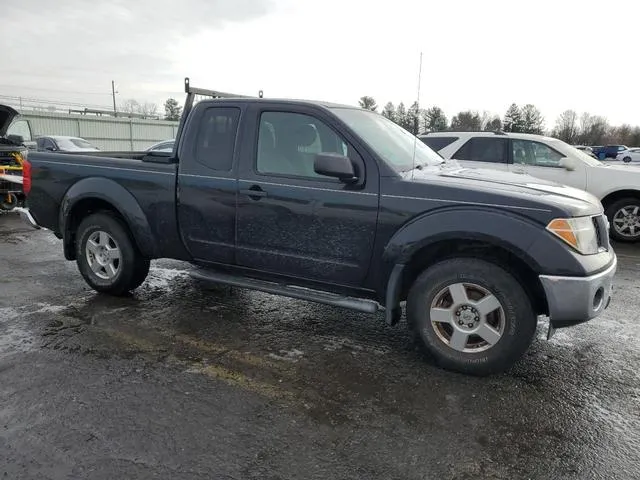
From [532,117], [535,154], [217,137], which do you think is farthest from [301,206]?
[532,117]

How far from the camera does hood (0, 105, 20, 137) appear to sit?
10.7 meters

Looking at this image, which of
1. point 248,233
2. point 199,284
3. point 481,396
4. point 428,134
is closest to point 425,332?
point 481,396

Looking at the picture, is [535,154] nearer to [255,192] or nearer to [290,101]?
[290,101]

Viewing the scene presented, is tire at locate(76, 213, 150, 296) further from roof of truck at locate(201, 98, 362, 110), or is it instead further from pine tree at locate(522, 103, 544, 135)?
pine tree at locate(522, 103, 544, 135)

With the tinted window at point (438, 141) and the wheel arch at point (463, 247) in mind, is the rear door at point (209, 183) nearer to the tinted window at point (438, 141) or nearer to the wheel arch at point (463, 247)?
the wheel arch at point (463, 247)

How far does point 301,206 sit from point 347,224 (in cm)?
41

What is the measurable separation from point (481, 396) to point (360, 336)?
1.23 m

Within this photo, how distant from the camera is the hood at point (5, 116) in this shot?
1067 centimetres

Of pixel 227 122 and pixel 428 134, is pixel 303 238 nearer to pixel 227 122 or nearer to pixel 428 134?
pixel 227 122

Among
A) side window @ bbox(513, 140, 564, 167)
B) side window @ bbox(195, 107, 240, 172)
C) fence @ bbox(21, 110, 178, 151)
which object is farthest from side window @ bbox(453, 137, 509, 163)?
fence @ bbox(21, 110, 178, 151)

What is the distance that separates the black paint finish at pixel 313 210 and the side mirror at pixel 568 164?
16.3 feet

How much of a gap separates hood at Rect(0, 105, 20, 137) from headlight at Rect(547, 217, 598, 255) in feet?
37.0

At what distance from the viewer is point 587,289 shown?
125 inches

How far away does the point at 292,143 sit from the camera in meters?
4.19
